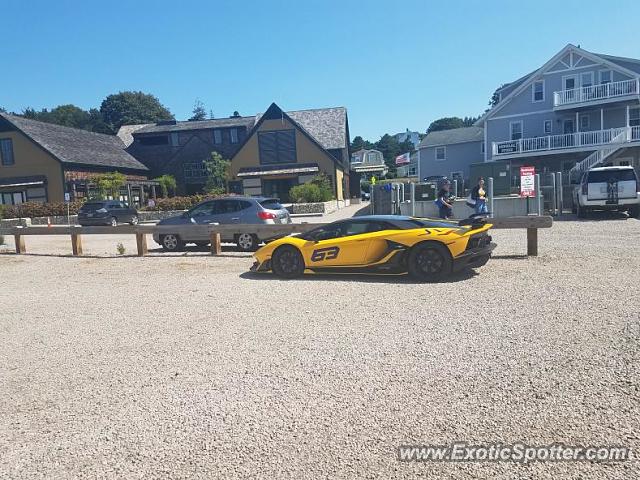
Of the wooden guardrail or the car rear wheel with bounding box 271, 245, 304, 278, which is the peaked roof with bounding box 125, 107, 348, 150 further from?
the car rear wheel with bounding box 271, 245, 304, 278

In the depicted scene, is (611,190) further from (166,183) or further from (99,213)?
(166,183)

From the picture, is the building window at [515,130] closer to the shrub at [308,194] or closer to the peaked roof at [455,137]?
the peaked roof at [455,137]

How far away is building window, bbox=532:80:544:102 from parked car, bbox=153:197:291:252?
32848mm

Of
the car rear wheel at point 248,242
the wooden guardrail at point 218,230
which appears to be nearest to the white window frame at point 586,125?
the wooden guardrail at point 218,230

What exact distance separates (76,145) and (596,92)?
42455 millimetres

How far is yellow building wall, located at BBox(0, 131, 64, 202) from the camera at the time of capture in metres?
38.8

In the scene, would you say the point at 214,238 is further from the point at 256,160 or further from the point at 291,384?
the point at 256,160

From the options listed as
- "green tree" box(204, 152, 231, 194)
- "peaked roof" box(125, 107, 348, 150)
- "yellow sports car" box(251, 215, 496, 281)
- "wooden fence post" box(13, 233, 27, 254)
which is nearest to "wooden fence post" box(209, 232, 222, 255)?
"yellow sports car" box(251, 215, 496, 281)

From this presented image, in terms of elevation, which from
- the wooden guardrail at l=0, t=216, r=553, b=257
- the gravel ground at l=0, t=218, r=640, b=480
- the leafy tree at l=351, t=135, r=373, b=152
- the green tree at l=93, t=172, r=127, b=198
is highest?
the leafy tree at l=351, t=135, r=373, b=152

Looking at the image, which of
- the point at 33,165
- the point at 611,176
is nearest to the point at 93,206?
the point at 33,165

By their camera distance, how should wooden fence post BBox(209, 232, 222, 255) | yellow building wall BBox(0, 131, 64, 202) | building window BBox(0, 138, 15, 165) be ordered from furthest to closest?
building window BBox(0, 138, 15, 165)
yellow building wall BBox(0, 131, 64, 202)
wooden fence post BBox(209, 232, 222, 255)

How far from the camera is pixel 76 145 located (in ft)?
141

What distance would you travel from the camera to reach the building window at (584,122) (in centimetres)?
3781

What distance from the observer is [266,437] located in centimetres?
333
